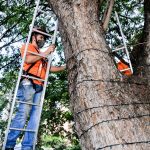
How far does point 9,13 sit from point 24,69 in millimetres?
4178

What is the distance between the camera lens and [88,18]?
3418mm

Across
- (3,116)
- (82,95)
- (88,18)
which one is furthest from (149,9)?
(3,116)

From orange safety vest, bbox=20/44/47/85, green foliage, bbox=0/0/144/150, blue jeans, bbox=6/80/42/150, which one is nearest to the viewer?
blue jeans, bbox=6/80/42/150

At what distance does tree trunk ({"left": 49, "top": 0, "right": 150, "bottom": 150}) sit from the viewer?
2.59 meters

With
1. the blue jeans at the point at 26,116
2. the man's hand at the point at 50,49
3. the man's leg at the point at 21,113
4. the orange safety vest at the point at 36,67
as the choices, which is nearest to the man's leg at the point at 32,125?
the blue jeans at the point at 26,116

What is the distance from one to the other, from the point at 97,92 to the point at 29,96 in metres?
1.19

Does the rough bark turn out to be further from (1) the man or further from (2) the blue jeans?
(2) the blue jeans

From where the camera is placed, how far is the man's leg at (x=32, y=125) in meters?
3.61

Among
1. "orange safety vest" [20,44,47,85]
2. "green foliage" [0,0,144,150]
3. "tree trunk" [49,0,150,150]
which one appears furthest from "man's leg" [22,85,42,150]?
"green foliage" [0,0,144,150]

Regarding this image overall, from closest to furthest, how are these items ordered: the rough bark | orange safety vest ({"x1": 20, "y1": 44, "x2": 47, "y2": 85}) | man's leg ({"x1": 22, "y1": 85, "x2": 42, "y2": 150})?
the rough bark
man's leg ({"x1": 22, "y1": 85, "x2": 42, "y2": 150})
orange safety vest ({"x1": 20, "y1": 44, "x2": 47, "y2": 85})

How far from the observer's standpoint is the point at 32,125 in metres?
3.75

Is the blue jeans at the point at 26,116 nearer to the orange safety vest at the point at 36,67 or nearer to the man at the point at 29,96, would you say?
the man at the point at 29,96

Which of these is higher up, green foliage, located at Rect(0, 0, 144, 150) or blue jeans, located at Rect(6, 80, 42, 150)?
green foliage, located at Rect(0, 0, 144, 150)

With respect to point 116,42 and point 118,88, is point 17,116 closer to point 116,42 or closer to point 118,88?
point 118,88
